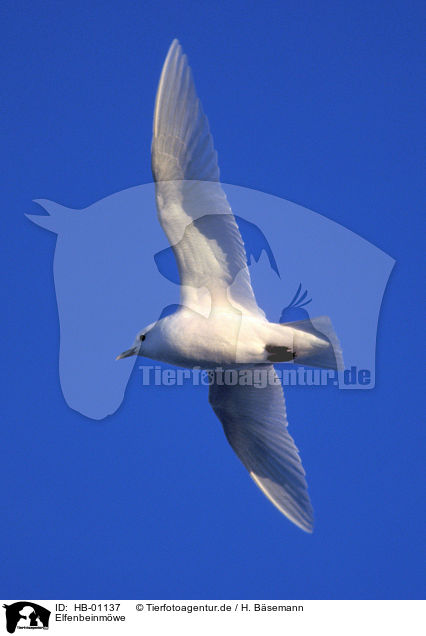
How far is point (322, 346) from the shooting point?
8.79 meters

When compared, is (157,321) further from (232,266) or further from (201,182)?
(201,182)

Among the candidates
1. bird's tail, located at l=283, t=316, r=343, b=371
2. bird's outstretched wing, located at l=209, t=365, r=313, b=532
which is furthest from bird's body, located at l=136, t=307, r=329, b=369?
bird's outstretched wing, located at l=209, t=365, r=313, b=532

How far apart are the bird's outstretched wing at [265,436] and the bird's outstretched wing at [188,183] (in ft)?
5.19

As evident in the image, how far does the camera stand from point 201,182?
8.56 m

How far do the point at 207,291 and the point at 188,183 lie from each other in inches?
43.8

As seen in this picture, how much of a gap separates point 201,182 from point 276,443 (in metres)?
2.97

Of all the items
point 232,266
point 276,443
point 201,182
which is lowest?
point 276,443

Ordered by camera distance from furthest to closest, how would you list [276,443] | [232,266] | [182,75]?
[276,443], [232,266], [182,75]

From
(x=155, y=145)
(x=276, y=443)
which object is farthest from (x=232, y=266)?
(x=276, y=443)
